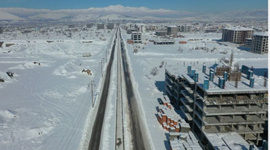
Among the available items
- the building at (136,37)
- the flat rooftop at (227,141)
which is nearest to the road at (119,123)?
the flat rooftop at (227,141)

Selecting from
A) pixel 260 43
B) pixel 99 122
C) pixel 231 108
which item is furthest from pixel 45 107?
pixel 260 43

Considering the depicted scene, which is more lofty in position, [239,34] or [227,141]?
[239,34]

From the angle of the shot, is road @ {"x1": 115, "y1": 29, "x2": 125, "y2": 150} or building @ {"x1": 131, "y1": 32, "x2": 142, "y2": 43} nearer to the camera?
road @ {"x1": 115, "y1": 29, "x2": 125, "y2": 150}

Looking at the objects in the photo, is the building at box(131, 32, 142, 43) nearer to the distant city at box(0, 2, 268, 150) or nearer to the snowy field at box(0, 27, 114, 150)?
the snowy field at box(0, 27, 114, 150)

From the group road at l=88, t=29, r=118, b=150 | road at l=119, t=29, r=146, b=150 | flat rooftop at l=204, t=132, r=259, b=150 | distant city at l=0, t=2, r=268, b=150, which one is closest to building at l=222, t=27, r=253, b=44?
distant city at l=0, t=2, r=268, b=150

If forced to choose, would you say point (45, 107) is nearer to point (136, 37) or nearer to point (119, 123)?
point (119, 123)

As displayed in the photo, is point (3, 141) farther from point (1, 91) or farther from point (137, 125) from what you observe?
point (1, 91)
